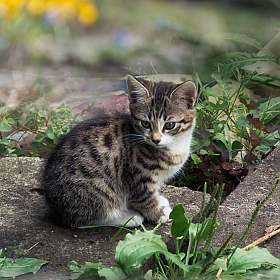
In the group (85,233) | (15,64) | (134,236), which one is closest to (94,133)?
(85,233)

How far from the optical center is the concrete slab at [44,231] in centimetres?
127

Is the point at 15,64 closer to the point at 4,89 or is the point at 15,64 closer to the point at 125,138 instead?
the point at 4,89

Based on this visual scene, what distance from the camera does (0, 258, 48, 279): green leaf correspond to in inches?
42.7

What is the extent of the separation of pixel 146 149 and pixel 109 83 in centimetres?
84

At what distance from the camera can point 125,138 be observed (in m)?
1.56

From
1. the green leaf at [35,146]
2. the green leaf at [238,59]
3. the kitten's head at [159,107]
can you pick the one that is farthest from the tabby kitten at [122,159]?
the green leaf at [35,146]

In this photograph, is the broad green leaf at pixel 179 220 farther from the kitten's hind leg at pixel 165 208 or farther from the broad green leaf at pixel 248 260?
the kitten's hind leg at pixel 165 208

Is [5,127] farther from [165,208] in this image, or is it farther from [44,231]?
[165,208]

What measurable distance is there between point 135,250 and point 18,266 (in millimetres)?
455

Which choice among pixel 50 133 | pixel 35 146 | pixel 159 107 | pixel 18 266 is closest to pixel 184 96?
pixel 159 107

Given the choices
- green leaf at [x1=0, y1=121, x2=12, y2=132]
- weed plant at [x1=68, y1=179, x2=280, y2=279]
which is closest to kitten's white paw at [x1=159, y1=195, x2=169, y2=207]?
weed plant at [x1=68, y1=179, x2=280, y2=279]

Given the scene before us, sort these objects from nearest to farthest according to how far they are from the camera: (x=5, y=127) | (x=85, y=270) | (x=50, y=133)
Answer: (x=85, y=270), (x=5, y=127), (x=50, y=133)

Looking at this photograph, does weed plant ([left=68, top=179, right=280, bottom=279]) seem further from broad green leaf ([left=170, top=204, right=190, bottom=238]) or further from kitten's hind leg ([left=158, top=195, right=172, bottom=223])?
kitten's hind leg ([left=158, top=195, right=172, bottom=223])

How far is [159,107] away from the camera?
4.73ft
